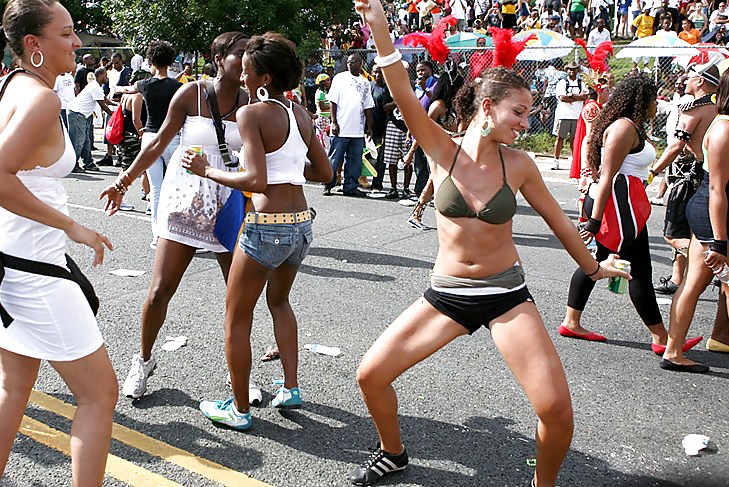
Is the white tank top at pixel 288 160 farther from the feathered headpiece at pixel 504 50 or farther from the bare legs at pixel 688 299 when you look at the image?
the bare legs at pixel 688 299

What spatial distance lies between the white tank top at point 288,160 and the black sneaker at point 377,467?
1.36 metres

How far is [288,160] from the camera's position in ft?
12.5

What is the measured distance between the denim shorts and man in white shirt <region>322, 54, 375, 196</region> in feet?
24.5

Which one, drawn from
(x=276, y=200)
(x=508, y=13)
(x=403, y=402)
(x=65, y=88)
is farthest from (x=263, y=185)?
(x=508, y=13)

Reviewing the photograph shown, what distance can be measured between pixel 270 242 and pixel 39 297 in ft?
4.11

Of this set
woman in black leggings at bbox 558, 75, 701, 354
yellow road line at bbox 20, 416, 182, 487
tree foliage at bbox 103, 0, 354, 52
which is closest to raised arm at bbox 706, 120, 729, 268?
woman in black leggings at bbox 558, 75, 701, 354

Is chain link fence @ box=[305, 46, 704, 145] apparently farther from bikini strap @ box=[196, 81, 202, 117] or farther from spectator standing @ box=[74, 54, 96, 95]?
bikini strap @ box=[196, 81, 202, 117]

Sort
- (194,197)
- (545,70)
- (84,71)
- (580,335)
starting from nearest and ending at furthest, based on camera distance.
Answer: (194,197)
(580,335)
(84,71)
(545,70)

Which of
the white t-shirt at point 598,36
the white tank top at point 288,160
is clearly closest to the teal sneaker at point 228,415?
the white tank top at point 288,160

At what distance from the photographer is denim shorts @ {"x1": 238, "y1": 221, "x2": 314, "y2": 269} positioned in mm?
3756

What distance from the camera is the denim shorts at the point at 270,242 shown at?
376 cm

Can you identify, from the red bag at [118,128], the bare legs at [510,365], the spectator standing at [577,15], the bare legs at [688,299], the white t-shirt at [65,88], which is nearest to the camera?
the bare legs at [510,365]

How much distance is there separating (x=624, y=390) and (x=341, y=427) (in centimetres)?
175

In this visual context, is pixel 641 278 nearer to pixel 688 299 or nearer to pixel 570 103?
pixel 688 299
